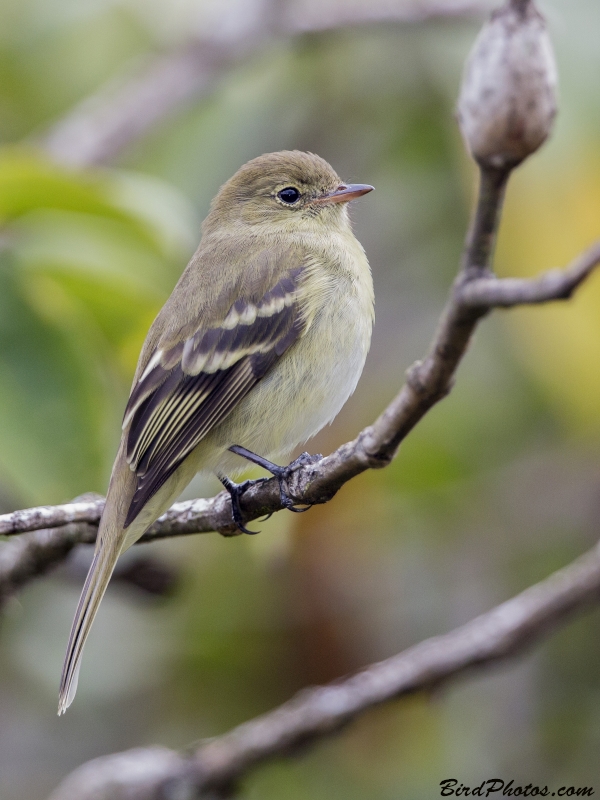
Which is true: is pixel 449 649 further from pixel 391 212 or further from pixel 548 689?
pixel 391 212

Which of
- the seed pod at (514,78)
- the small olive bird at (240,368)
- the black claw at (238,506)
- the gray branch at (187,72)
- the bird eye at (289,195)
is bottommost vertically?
the seed pod at (514,78)

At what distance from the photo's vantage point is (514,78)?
48.5 inches

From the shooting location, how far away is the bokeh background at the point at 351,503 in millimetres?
3084

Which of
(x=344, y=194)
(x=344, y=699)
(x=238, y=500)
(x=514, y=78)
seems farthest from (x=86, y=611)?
(x=514, y=78)

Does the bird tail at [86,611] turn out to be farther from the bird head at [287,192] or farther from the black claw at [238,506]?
the bird head at [287,192]

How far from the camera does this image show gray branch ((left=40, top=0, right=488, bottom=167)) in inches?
179

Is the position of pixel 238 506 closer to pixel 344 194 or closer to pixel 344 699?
pixel 344 699

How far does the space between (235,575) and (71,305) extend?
4.30 ft

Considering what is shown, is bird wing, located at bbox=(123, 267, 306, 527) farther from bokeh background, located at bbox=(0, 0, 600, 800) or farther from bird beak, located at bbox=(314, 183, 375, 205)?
bird beak, located at bbox=(314, 183, 375, 205)

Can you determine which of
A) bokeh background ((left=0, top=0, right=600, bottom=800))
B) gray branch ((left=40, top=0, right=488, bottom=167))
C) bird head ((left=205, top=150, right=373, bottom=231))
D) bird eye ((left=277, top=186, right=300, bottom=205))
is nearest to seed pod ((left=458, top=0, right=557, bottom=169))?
bokeh background ((left=0, top=0, right=600, bottom=800))

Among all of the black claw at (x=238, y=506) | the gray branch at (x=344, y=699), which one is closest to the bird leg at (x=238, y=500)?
the black claw at (x=238, y=506)

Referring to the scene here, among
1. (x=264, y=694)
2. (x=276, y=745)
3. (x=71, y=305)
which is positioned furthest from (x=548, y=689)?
(x=71, y=305)

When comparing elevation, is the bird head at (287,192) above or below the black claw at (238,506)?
above

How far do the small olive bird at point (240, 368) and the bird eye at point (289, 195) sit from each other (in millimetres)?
480
